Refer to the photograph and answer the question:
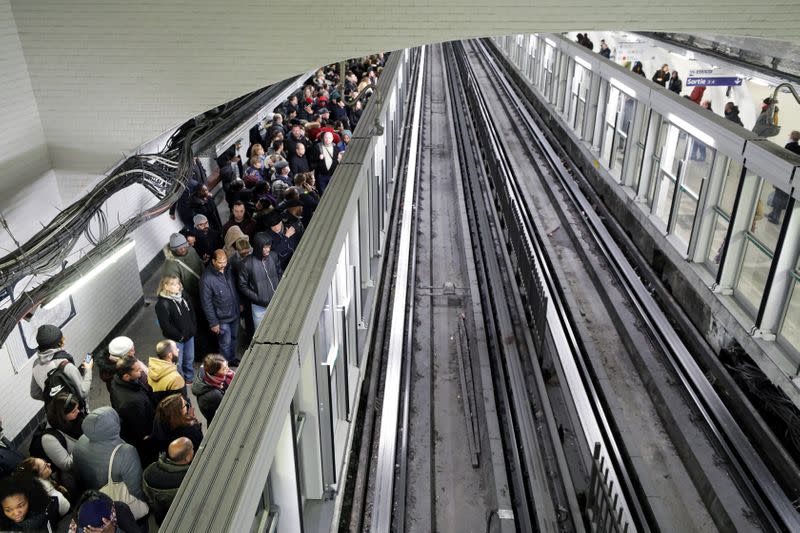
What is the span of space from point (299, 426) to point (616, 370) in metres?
4.28

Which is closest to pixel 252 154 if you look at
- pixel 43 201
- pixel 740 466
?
pixel 43 201

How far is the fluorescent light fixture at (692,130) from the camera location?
6.93 metres

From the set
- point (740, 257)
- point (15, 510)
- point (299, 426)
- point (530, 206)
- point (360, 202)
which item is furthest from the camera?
point (530, 206)

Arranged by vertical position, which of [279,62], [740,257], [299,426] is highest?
[279,62]

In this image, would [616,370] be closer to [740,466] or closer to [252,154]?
[740,466]

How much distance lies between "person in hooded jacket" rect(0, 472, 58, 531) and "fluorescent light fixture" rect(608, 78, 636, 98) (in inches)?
350

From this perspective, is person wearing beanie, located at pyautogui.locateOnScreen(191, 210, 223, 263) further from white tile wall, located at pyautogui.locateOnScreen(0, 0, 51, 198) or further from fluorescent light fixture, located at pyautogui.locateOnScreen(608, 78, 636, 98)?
fluorescent light fixture, located at pyautogui.locateOnScreen(608, 78, 636, 98)

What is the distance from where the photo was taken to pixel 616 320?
7.46 meters

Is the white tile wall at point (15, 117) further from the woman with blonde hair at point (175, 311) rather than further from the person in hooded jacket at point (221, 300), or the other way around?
the person in hooded jacket at point (221, 300)

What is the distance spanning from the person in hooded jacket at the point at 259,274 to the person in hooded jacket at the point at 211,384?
A: 54.2 inches

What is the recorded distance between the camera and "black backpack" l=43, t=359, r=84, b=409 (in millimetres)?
4066

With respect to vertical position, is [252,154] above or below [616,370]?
above

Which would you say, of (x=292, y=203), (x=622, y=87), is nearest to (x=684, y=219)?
(x=622, y=87)

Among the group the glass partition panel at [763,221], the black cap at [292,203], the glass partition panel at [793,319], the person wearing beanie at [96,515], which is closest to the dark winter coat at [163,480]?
the person wearing beanie at [96,515]
